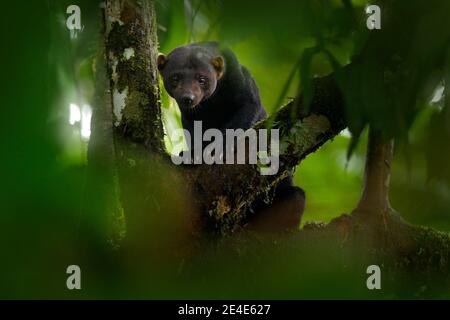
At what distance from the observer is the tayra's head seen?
4266mm

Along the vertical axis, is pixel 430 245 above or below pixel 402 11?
below

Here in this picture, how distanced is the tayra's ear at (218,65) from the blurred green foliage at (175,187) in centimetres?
99

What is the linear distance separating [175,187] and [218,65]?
5.82 ft

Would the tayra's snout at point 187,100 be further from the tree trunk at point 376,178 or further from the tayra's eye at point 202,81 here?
the tree trunk at point 376,178

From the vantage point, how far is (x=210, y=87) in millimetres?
4352

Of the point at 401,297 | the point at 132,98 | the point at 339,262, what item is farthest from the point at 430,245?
the point at 132,98

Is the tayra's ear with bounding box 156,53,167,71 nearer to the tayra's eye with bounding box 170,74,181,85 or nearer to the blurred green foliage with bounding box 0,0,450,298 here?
the tayra's eye with bounding box 170,74,181,85

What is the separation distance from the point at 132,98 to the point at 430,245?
1667 mm

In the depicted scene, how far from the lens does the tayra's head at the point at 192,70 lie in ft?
14.0

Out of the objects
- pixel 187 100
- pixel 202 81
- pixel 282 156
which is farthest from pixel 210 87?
pixel 282 156

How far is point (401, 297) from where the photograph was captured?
301cm

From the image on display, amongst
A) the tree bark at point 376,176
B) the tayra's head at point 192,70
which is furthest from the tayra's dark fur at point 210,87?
the tree bark at point 376,176

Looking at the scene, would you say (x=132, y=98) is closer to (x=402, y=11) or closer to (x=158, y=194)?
(x=158, y=194)
